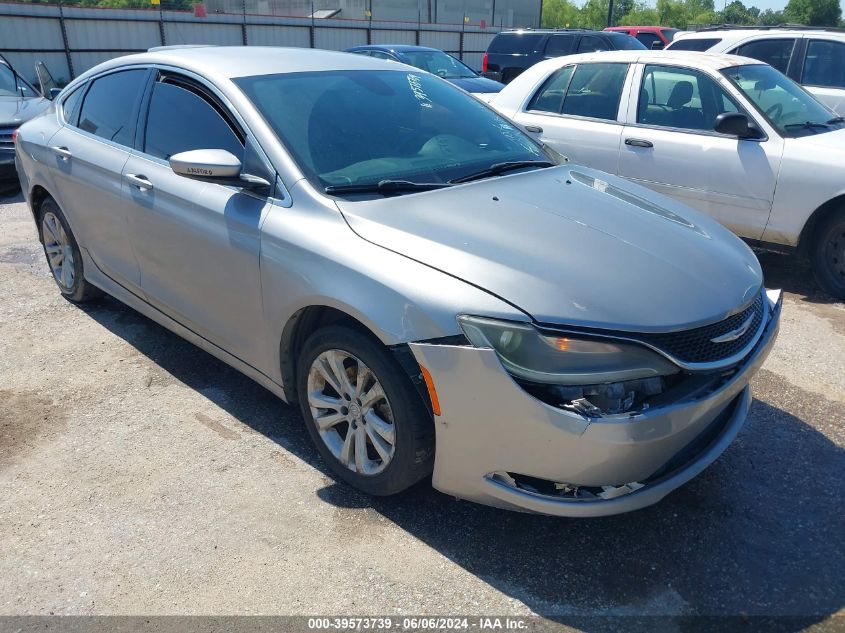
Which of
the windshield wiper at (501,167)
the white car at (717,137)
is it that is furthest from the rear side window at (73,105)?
the white car at (717,137)

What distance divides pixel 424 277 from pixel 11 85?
9.75 m

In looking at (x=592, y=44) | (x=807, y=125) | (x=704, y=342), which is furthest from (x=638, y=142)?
(x=592, y=44)

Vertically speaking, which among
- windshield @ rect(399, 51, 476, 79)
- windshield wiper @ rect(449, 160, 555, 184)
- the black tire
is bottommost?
the black tire

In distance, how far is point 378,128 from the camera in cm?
350

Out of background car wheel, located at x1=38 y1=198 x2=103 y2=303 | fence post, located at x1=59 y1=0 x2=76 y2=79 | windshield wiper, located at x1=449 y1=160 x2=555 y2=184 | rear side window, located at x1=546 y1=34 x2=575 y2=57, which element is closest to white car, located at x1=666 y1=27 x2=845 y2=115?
windshield wiper, located at x1=449 y1=160 x2=555 y2=184

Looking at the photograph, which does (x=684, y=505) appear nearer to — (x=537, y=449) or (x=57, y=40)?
(x=537, y=449)

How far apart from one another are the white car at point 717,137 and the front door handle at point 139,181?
2.91 m

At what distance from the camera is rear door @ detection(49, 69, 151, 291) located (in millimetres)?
4086

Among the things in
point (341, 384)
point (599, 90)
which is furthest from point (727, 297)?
point (599, 90)

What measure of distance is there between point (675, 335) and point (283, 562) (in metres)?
1.67

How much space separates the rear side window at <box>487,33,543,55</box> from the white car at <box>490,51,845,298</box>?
10117 millimetres

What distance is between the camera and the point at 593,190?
11.5 feet

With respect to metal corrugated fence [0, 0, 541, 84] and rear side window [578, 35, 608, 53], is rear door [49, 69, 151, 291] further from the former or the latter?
metal corrugated fence [0, 0, 541, 84]

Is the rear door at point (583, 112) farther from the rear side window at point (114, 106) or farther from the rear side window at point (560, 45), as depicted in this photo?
the rear side window at point (560, 45)
